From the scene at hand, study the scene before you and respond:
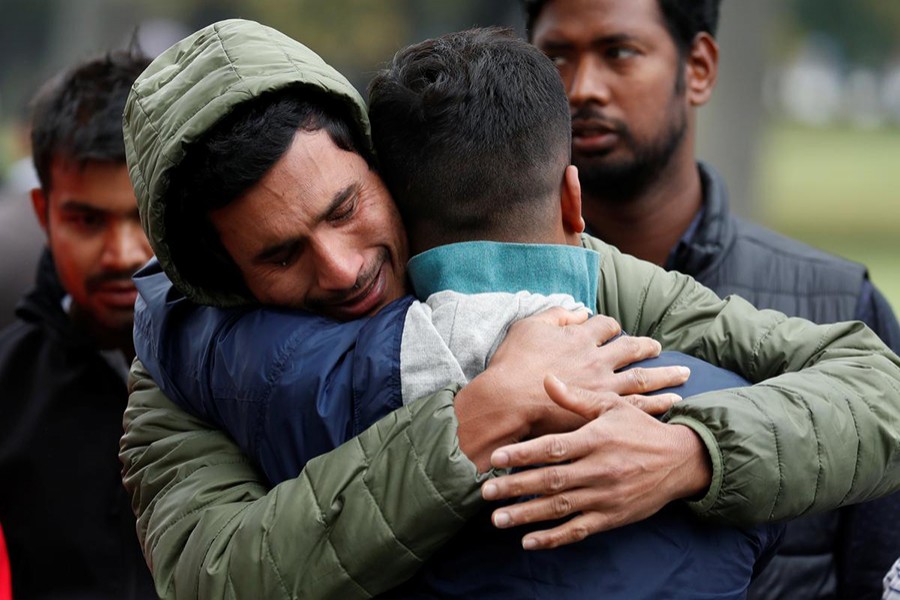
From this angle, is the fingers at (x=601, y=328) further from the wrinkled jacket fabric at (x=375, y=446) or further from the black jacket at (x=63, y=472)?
the black jacket at (x=63, y=472)

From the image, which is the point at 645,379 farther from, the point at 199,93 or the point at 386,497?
the point at 199,93

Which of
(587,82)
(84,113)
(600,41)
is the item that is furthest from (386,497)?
(84,113)

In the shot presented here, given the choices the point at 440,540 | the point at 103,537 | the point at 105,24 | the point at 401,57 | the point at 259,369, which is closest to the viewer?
the point at 440,540

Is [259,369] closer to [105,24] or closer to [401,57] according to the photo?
[401,57]

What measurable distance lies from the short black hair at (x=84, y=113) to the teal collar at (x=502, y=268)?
63.9 inches

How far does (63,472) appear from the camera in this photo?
11.3ft

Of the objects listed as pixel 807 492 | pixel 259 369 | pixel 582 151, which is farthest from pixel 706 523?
pixel 582 151

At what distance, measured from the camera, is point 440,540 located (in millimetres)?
1965

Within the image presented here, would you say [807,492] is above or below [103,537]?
above

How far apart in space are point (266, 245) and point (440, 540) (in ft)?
1.92

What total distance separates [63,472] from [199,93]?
63.2 inches

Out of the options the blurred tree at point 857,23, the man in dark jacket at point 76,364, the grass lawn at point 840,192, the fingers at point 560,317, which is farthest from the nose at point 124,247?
the blurred tree at point 857,23

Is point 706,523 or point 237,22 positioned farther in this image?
point 237,22

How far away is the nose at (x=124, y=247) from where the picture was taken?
11.5 ft
